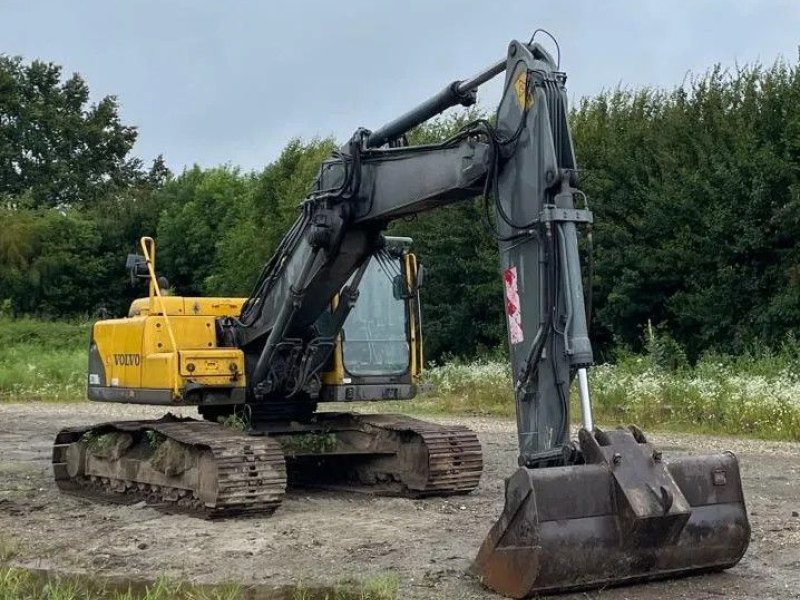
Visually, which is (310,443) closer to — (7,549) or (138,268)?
(138,268)

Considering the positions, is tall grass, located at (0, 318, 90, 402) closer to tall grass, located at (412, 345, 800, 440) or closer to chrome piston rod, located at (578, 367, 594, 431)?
tall grass, located at (412, 345, 800, 440)

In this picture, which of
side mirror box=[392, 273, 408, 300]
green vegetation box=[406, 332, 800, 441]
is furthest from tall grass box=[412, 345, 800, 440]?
side mirror box=[392, 273, 408, 300]

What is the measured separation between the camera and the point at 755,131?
21.3m

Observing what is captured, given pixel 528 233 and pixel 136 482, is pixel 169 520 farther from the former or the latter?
pixel 528 233

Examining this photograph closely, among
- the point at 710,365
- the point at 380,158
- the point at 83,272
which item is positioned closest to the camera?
the point at 380,158

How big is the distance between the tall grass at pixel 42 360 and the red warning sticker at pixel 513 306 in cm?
1957

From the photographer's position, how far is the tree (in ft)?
185

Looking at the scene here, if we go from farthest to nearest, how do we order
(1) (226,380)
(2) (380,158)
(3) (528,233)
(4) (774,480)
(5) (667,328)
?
(5) (667,328) → (4) (774,480) → (1) (226,380) → (2) (380,158) → (3) (528,233)

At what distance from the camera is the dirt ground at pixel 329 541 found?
6699mm

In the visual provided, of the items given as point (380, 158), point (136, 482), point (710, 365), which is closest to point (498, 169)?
Result: point (380, 158)

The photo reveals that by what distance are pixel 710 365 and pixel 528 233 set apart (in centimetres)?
1243

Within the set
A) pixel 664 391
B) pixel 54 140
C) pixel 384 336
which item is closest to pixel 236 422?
pixel 384 336

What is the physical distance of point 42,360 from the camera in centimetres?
2939

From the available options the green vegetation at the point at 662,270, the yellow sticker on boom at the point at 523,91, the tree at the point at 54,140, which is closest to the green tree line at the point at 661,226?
the green vegetation at the point at 662,270
